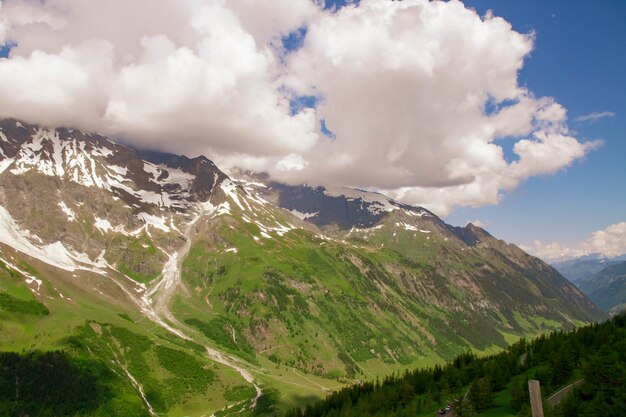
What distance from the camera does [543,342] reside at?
168 meters

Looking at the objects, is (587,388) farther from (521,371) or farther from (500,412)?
(521,371)

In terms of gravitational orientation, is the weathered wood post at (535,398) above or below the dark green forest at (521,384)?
above

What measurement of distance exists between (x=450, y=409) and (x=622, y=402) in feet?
175

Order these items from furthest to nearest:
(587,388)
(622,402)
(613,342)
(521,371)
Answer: (521,371)
(613,342)
(587,388)
(622,402)

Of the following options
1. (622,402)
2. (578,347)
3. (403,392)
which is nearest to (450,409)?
(403,392)

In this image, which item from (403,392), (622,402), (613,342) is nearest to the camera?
(622,402)

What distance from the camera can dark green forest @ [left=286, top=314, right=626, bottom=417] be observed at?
85.8 metres

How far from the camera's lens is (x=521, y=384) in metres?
113

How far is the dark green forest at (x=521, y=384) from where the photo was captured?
85.8 m

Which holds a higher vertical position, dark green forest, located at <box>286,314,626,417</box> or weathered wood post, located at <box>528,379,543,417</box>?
weathered wood post, located at <box>528,379,543,417</box>

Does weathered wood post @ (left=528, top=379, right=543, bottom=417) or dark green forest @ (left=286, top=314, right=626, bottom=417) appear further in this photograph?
dark green forest @ (left=286, top=314, right=626, bottom=417)

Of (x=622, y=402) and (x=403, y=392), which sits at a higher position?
(x=622, y=402)

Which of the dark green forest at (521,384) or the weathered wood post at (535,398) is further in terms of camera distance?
the dark green forest at (521,384)

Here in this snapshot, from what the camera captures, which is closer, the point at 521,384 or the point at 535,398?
the point at 535,398
